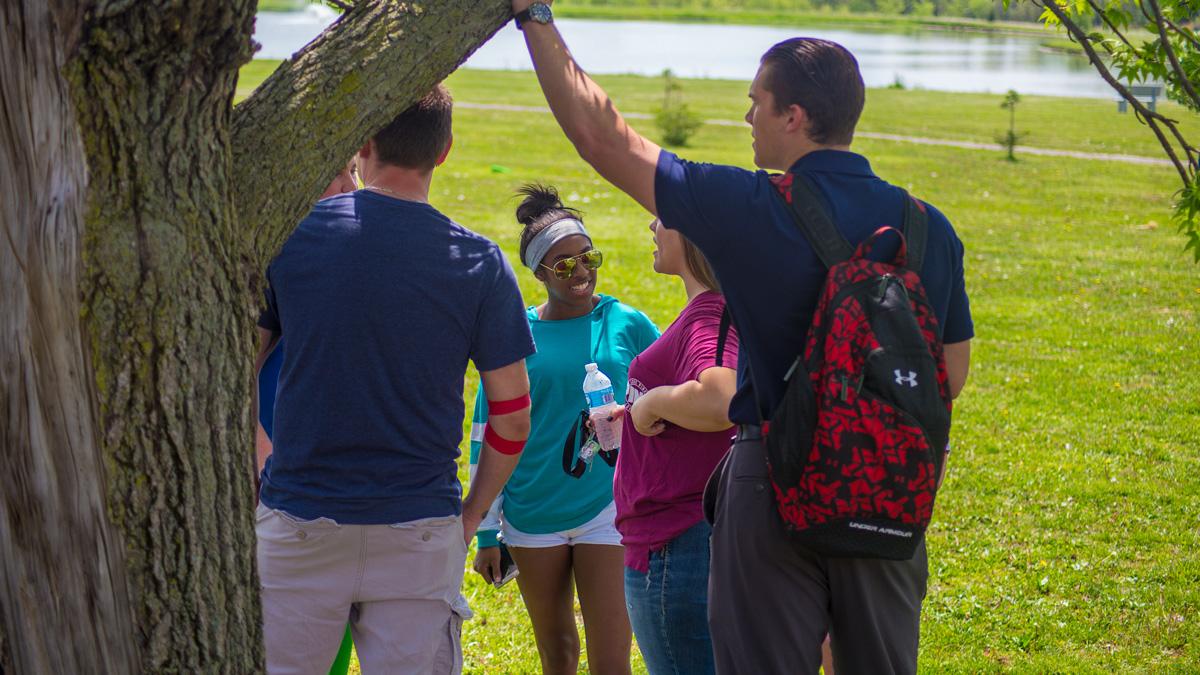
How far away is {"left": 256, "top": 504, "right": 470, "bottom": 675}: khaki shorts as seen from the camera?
2.98 m

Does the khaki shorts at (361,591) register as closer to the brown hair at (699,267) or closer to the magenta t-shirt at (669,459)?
the magenta t-shirt at (669,459)

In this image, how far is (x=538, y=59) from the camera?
8.82ft

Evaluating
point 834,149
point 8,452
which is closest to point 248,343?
point 8,452

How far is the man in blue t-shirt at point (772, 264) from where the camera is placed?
261 centimetres

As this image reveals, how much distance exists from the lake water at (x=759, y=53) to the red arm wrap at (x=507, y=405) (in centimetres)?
3372

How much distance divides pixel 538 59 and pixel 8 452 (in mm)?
1367

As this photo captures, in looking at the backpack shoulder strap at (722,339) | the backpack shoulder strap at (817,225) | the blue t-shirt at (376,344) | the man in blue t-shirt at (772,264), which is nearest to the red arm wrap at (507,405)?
the blue t-shirt at (376,344)

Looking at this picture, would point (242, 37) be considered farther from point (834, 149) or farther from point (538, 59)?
point (834, 149)

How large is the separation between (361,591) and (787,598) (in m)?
1.09

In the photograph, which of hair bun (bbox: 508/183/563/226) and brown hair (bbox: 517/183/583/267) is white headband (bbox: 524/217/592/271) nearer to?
brown hair (bbox: 517/183/583/267)

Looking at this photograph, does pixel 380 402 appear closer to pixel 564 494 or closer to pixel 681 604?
pixel 681 604

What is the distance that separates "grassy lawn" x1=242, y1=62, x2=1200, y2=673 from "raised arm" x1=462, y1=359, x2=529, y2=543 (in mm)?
1844

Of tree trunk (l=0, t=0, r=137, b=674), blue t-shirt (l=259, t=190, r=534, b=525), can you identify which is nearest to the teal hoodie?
blue t-shirt (l=259, t=190, r=534, b=525)

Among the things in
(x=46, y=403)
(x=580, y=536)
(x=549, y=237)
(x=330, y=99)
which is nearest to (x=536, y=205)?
(x=549, y=237)
